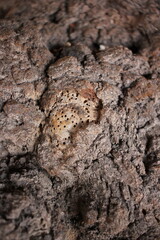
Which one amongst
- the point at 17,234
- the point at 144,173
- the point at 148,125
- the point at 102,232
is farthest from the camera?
the point at 148,125

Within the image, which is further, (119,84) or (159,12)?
(159,12)

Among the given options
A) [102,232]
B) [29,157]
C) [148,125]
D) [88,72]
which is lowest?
[102,232]

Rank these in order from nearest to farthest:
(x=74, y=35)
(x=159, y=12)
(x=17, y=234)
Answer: (x=17, y=234) → (x=74, y=35) → (x=159, y=12)

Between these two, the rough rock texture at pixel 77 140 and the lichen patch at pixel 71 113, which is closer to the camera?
the rough rock texture at pixel 77 140

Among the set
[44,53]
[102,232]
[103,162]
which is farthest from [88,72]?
[102,232]

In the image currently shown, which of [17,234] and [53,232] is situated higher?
[17,234]

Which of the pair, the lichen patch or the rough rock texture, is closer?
the rough rock texture

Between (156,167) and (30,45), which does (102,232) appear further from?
(30,45)
